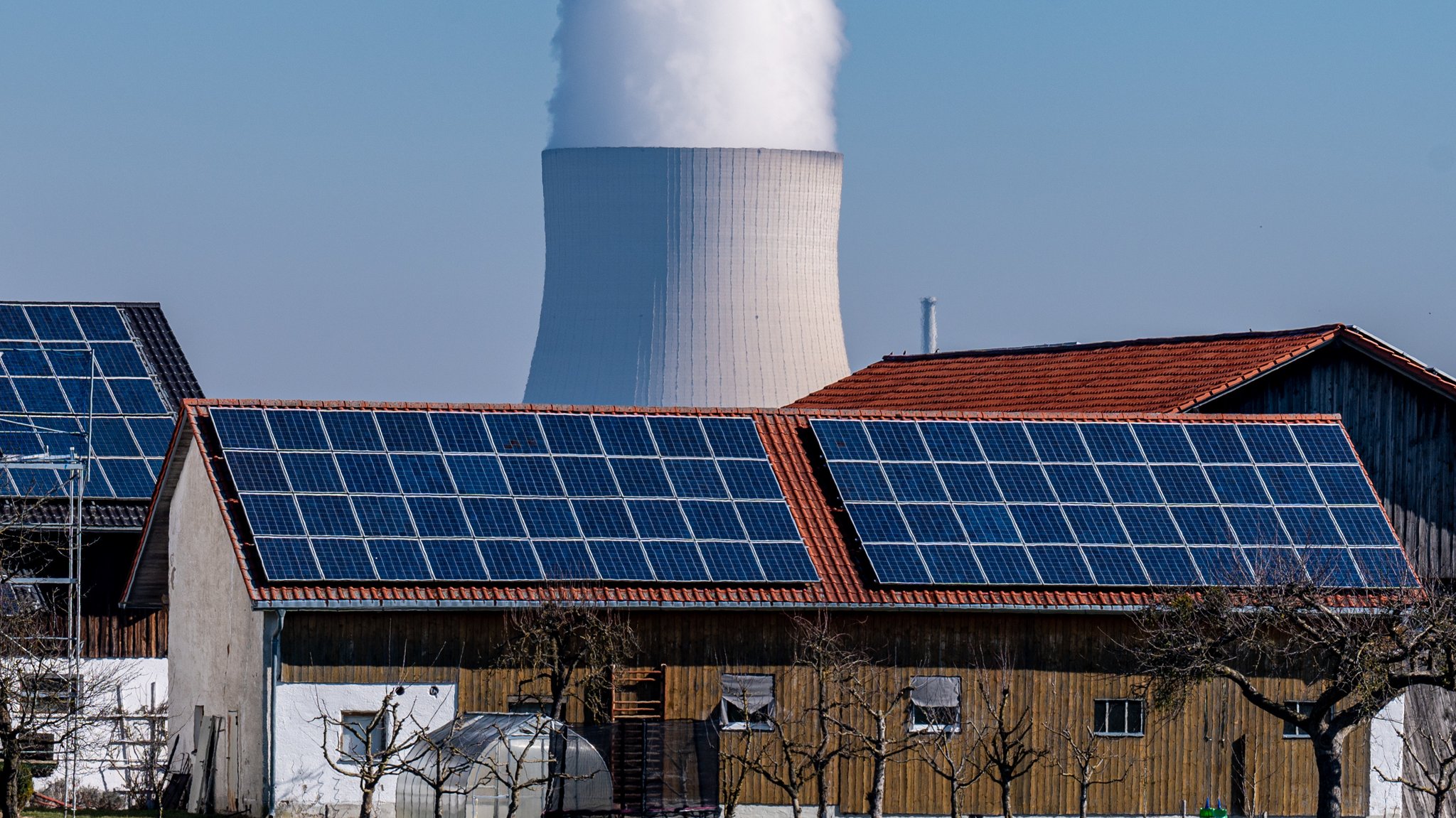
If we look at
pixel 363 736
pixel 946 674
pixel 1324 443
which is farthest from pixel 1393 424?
pixel 363 736

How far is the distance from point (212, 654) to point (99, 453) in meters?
8.02

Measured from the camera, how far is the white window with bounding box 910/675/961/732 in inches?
1241

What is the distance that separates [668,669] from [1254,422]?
10344 millimetres

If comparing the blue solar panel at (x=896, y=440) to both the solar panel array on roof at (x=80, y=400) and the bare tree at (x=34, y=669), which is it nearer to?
the bare tree at (x=34, y=669)

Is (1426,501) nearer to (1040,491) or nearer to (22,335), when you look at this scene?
(1040,491)

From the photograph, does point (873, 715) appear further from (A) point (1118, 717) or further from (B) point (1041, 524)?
(B) point (1041, 524)

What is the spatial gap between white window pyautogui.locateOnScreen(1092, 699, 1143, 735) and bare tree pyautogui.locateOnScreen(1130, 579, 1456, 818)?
0.57m

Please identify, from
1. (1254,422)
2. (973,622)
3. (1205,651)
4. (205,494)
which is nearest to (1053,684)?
(973,622)

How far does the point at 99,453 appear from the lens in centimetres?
3928

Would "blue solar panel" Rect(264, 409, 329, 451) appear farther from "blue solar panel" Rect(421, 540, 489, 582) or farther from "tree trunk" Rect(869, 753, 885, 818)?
"tree trunk" Rect(869, 753, 885, 818)

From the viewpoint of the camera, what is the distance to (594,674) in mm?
30078

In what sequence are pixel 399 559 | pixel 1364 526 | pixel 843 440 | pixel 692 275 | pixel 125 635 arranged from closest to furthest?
pixel 399 559
pixel 1364 526
pixel 843 440
pixel 125 635
pixel 692 275

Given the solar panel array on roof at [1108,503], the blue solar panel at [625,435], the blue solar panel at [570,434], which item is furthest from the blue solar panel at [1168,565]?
the blue solar panel at [570,434]

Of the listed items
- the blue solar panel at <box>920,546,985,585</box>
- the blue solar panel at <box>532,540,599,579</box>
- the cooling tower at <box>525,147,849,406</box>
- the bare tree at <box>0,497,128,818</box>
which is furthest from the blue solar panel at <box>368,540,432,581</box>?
the cooling tower at <box>525,147,849,406</box>
